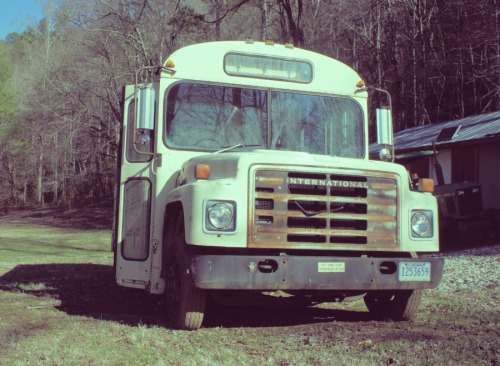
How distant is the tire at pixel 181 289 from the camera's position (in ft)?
18.7

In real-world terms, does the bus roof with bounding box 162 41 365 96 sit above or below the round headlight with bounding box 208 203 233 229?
above

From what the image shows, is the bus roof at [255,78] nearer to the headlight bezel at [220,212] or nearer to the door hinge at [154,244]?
the door hinge at [154,244]

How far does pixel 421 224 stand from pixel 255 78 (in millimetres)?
2355

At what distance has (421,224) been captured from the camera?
6.03 metres

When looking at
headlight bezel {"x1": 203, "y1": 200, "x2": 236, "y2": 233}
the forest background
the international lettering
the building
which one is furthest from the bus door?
the forest background

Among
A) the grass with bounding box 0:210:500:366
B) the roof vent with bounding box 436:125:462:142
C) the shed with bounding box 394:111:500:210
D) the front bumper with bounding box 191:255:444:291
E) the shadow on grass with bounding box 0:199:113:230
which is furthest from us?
the shadow on grass with bounding box 0:199:113:230

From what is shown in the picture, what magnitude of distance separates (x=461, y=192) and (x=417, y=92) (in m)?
21.8

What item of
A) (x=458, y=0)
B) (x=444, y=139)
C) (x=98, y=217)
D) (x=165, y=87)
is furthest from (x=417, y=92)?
(x=165, y=87)

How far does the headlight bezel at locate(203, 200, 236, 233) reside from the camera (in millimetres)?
5449

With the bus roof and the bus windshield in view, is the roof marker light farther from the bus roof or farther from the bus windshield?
the bus windshield

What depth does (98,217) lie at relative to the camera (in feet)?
138

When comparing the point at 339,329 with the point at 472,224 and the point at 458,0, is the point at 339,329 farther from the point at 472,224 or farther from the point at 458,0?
the point at 458,0

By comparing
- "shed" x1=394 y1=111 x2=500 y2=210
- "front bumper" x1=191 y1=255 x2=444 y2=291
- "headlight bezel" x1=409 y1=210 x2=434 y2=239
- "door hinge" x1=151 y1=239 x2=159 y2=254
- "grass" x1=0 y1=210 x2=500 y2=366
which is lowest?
"grass" x1=0 y1=210 x2=500 y2=366

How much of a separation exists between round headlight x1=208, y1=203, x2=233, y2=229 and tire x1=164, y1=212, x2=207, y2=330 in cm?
40
